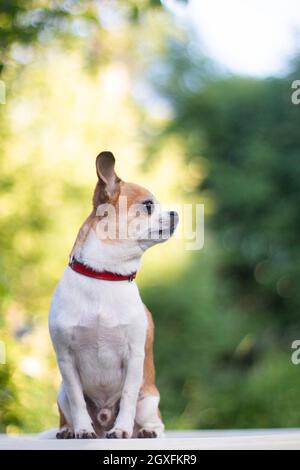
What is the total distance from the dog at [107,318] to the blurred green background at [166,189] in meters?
1.08

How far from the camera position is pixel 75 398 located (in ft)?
6.66

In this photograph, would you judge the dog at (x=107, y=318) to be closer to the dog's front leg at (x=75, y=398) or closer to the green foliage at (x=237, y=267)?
the dog's front leg at (x=75, y=398)

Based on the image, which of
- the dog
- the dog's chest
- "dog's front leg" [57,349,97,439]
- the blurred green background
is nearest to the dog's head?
the dog

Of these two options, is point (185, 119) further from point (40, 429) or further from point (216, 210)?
point (40, 429)

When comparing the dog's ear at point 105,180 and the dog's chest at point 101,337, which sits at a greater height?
the dog's ear at point 105,180

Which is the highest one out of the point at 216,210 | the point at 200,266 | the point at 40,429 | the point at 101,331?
the point at 216,210

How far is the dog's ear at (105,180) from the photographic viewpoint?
2.07 metres

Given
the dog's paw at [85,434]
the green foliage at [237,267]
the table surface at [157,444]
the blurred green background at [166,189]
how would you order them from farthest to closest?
the green foliage at [237,267] → the blurred green background at [166,189] → the dog's paw at [85,434] → the table surface at [157,444]

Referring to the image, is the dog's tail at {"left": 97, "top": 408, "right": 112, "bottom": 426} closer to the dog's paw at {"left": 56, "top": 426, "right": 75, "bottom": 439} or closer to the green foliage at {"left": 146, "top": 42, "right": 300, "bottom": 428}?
the dog's paw at {"left": 56, "top": 426, "right": 75, "bottom": 439}

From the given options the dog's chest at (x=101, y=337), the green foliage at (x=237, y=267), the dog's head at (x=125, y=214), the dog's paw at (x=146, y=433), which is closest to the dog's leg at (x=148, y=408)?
the dog's paw at (x=146, y=433)

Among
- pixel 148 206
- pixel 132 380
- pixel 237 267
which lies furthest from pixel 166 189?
pixel 132 380
